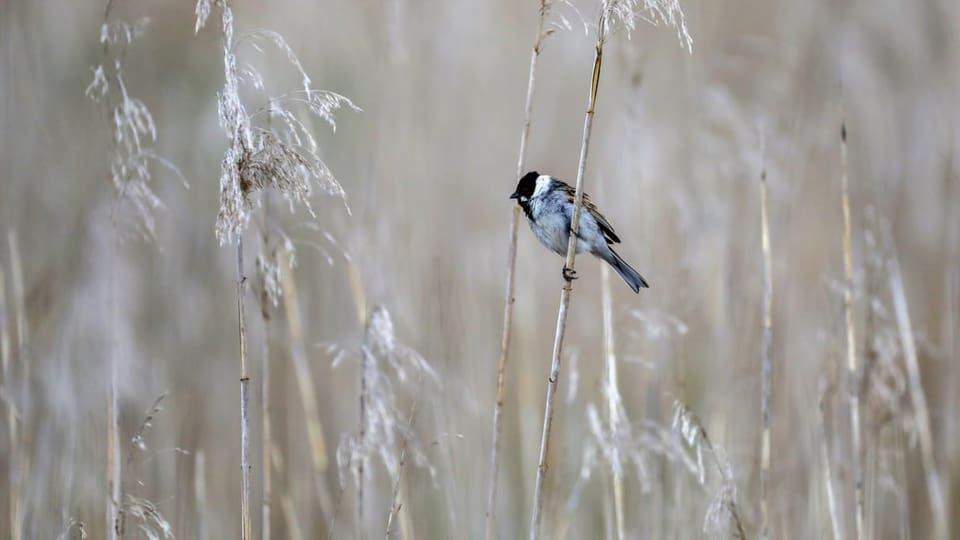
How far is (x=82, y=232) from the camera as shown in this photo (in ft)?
11.4

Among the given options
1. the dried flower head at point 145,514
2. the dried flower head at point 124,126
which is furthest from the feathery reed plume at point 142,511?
the dried flower head at point 124,126

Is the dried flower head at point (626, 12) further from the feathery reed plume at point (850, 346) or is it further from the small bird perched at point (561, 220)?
the small bird perched at point (561, 220)

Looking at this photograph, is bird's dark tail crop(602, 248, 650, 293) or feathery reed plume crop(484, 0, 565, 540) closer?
feathery reed plume crop(484, 0, 565, 540)

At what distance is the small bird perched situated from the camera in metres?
2.93

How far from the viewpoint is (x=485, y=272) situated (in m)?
3.98

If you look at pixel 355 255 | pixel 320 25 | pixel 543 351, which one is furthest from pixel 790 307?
pixel 320 25

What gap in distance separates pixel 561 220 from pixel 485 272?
103 centimetres

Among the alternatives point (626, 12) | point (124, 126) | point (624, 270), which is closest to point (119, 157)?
point (124, 126)

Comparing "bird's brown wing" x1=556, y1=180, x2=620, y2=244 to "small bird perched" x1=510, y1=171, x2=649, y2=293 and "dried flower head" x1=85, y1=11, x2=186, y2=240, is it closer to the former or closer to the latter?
"small bird perched" x1=510, y1=171, x2=649, y2=293

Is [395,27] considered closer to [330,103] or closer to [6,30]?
[6,30]

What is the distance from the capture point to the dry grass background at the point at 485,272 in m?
2.97

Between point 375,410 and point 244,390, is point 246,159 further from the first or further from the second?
point 375,410

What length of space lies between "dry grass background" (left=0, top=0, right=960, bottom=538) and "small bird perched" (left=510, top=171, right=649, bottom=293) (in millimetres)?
88

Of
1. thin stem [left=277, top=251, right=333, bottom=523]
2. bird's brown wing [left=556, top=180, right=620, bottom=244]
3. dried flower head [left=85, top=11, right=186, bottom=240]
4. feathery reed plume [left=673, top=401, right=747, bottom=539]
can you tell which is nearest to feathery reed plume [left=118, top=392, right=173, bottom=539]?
dried flower head [left=85, top=11, right=186, bottom=240]
